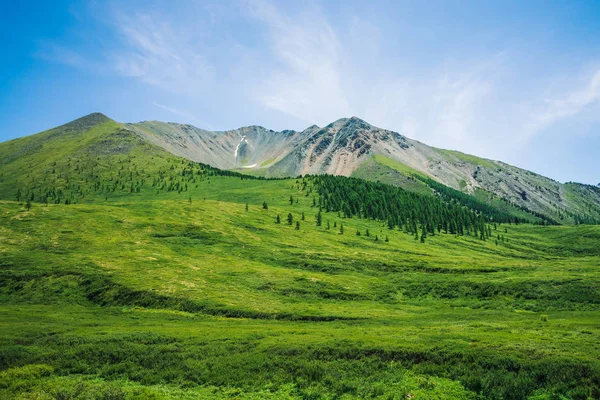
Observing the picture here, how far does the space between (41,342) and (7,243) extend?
7777 centimetres

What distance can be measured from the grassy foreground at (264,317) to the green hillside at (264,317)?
0.83ft

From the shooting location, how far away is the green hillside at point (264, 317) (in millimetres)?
30719

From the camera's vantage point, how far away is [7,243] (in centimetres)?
9969

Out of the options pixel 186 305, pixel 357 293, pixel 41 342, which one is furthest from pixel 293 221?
pixel 41 342

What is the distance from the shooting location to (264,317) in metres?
66.7

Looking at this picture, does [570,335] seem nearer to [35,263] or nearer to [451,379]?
[451,379]

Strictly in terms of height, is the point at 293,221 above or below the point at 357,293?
above

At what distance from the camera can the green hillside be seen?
101ft

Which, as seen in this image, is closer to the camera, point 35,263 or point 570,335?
point 570,335

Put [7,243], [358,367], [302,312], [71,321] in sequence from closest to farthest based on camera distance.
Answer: [358,367] < [71,321] < [302,312] < [7,243]

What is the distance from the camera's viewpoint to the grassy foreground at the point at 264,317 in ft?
101

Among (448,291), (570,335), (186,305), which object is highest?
(570,335)

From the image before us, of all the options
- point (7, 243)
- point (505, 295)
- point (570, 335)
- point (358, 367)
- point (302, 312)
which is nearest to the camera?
point (358, 367)

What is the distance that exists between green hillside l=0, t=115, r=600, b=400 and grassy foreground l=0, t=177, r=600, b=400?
25 centimetres
